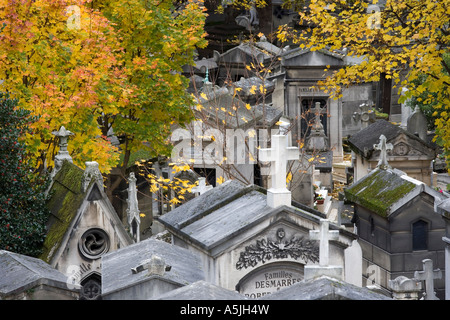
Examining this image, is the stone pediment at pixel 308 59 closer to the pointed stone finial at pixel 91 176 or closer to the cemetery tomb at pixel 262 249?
the pointed stone finial at pixel 91 176

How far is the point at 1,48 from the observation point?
733 inches

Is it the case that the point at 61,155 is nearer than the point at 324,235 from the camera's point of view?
No

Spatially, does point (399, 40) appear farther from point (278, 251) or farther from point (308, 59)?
point (308, 59)

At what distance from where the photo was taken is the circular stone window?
14421 millimetres

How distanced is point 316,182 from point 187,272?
17238mm

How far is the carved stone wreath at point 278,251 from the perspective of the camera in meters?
12.1

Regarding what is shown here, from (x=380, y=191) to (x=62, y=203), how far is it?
6370 mm

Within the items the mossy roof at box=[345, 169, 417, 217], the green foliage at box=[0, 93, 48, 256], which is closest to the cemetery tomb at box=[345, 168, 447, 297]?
the mossy roof at box=[345, 169, 417, 217]

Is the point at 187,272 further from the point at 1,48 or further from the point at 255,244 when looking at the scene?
the point at 1,48

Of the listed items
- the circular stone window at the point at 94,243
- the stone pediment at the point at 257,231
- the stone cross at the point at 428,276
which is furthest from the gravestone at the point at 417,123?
the stone pediment at the point at 257,231

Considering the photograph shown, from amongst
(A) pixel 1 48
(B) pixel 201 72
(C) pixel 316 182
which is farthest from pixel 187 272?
(B) pixel 201 72

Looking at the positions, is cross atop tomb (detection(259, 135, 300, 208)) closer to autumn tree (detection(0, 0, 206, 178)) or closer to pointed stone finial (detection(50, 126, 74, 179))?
pointed stone finial (detection(50, 126, 74, 179))

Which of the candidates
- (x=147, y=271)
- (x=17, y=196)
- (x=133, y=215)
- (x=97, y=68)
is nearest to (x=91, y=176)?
(x=17, y=196)

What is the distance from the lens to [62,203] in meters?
15.4
